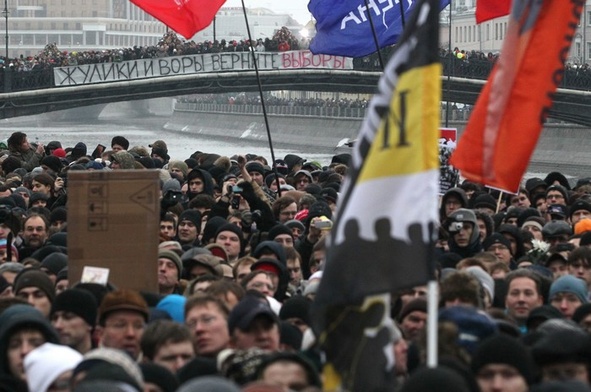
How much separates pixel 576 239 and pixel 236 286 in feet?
15.7

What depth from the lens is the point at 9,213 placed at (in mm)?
15117

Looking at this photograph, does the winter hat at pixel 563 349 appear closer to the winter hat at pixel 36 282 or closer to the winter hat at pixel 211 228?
the winter hat at pixel 36 282

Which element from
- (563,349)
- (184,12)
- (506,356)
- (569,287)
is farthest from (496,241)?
(184,12)

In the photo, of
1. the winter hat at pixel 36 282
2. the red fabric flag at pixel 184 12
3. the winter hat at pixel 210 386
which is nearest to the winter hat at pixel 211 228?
the winter hat at pixel 36 282

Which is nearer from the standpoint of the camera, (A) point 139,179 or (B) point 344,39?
(A) point 139,179

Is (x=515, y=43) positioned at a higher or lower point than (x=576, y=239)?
higher

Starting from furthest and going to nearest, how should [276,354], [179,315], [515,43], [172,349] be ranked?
[179,315], [515,43], [172,349], [276,354]

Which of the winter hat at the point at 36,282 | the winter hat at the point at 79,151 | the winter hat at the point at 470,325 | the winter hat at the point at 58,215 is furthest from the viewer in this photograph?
the winter hat at the point at 79,151

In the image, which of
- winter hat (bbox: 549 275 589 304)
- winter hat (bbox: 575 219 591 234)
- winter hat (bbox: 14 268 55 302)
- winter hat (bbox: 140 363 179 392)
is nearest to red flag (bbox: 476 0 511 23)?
winter hat (bbox: 575 219 591 234)

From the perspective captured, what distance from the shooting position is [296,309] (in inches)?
417

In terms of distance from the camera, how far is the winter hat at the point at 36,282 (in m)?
10.9

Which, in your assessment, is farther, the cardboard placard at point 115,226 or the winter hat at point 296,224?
the winter hat at point 296,224

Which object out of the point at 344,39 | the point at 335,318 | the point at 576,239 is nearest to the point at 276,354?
the point at 335,318

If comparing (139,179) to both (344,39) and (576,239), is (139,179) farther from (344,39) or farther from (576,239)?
(344,39)
